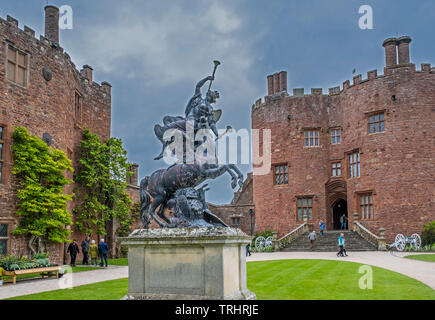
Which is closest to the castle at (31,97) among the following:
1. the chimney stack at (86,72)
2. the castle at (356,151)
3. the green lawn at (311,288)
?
the chimney stack at (86,72)

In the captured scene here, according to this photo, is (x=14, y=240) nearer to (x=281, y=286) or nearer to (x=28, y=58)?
(x=28, y=58)

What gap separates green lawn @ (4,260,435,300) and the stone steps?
13.8 m

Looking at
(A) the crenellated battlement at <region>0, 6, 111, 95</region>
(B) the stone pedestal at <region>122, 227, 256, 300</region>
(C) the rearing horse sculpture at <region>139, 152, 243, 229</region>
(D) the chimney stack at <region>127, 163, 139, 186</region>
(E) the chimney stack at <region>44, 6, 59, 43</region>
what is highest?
(E) the chimney stack at <region>44, 6, 59, 43</region>

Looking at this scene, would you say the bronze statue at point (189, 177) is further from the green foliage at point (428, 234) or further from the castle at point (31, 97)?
the green foliage at point (428, 234)

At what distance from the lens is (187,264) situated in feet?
23.9

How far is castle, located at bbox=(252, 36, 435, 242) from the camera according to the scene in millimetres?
29344

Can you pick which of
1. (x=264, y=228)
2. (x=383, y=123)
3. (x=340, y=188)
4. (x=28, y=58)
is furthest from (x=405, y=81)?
(x=28, y=58)

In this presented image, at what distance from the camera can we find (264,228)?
36.2 metres

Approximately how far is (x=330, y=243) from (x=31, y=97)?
19807 mm

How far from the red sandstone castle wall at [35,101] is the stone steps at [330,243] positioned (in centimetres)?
1413

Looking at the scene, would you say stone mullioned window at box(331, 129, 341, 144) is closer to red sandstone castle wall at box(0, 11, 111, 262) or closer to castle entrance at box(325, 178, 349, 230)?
castle entrance at box(325, 178, 349, 230)

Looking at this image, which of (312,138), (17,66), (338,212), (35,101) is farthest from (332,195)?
(17,66)

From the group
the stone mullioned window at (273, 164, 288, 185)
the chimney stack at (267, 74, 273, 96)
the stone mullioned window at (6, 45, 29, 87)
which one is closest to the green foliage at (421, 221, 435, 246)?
the stone mullioned window at (273, 164, 288, 185)

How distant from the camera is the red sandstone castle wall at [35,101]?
17.0 metres
